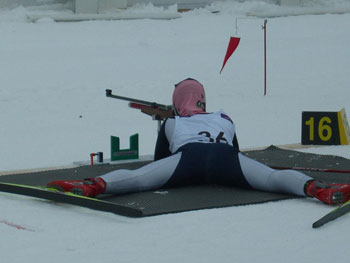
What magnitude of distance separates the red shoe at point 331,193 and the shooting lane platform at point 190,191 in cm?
19

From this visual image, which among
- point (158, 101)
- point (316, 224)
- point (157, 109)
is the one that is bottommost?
point (316, 224)

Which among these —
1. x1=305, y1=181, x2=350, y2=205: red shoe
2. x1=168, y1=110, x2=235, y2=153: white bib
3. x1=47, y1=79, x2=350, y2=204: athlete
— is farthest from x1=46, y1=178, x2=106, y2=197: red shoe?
x1=305, y1=181, x2=350, y2=205: red shoe

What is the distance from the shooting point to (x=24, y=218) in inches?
153

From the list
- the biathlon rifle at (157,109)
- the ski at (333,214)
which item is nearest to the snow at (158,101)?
the ski at (333,214)

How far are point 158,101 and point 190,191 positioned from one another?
4520mm

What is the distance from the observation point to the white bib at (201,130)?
452 cm

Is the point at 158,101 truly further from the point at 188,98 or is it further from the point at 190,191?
the point at 190,191

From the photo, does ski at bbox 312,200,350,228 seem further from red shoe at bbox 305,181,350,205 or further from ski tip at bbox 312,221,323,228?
red shoe at bbox 305,181,350,205

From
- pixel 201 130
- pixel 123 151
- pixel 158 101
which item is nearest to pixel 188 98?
pixel 201 130

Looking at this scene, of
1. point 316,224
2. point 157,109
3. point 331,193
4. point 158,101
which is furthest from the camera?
point 158,101

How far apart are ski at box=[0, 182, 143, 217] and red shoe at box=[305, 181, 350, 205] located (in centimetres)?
88

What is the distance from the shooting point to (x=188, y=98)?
15.7 ft

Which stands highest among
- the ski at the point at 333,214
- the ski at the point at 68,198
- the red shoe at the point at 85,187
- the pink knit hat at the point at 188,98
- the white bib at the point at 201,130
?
the pink knit hat at the point at 188,98

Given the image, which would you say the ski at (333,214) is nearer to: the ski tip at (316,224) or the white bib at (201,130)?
the ski tip at (316,224)
